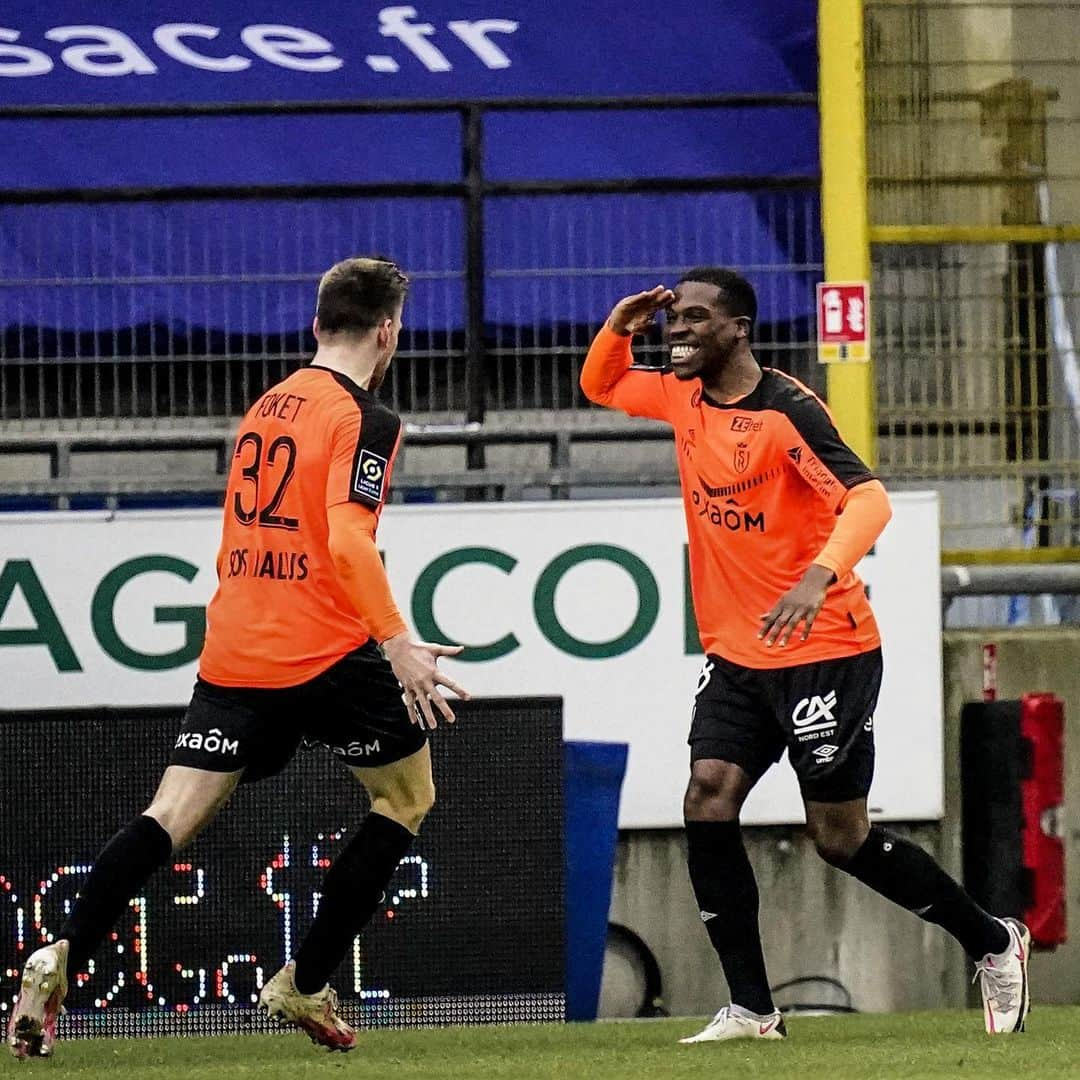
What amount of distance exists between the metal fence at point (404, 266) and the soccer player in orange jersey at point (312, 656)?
407 centimetres

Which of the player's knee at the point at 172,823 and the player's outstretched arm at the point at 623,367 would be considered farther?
the player's outstretched arm at the point at 623,367

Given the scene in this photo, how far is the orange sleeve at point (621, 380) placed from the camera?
7332 mm

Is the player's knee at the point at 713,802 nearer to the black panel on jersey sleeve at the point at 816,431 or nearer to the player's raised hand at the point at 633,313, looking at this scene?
the black panel on jersey sleeve at the point at 816,431

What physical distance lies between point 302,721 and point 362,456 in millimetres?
748

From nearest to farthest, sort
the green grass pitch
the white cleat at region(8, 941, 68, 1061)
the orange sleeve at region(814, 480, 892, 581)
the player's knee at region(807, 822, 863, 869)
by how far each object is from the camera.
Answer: the green grass pitch, the white cleat at region(8, 941, 68, 1061), the orange sleeve at region(814, 480, 892, 581), the player's knee at region(807, 822, 863, 869)

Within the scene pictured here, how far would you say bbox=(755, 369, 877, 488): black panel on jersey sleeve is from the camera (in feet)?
22.2

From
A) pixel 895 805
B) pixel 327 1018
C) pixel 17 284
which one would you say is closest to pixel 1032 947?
pixel 895 805

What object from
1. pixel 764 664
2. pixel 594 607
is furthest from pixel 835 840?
pixel 594 607

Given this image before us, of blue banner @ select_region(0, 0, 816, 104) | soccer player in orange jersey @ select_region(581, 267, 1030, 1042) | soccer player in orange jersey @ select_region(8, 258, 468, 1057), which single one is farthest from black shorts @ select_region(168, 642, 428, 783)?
blue banner @ select_region(0, 0, 816, 104)

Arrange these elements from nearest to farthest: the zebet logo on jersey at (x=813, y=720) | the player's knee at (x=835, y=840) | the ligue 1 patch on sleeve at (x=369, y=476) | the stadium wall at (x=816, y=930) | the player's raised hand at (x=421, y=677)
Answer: the player's raised hand at (x=421, y=677), the ligue 1 patch on sleeve at (x=369, y=476), the zebet logo on jersey at (x=813, y=720), the player's knee at (x=835, y=840), the stadium wall at (x=816, y=930)

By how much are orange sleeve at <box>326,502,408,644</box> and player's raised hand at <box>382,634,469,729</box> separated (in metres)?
0.08

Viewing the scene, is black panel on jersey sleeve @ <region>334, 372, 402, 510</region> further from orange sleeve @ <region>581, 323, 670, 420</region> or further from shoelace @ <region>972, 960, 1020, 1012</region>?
shoelace @ <region>972, 960, 1020, 1012</region>

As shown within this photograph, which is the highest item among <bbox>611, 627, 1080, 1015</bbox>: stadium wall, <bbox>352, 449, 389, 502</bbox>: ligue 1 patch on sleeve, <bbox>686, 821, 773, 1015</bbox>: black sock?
<bbox>352, 449, 389, 502</bbox>: ligue 1 patch on sleeve

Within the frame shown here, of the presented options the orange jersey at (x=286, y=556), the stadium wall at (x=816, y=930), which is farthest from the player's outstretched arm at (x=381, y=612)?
the stadium wall at (x=816, y=930)
